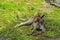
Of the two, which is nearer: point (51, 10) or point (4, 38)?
point (4, 38)

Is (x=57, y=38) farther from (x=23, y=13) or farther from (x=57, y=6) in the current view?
(x=57, y=6)

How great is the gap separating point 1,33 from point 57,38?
213cm

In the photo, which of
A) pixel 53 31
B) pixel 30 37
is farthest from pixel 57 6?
pixel 30 37

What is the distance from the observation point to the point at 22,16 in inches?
491

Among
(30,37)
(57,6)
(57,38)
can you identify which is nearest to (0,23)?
(30,37)

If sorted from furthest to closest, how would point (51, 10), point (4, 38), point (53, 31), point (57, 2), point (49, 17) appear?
point (57, 2) < point (51, 10) < point (49, 17) < point (53, 31) < point (4, 38)

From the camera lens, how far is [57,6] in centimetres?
1436

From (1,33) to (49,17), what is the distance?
288 centimetres

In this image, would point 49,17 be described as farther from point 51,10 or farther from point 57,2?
point 57,2

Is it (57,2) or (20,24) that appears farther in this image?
(57,2)

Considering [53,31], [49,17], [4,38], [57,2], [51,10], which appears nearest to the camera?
[4,38]

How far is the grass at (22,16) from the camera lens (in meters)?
10.7

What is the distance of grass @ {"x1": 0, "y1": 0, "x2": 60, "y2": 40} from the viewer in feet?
35.0

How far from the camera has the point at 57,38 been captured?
1066 cm
